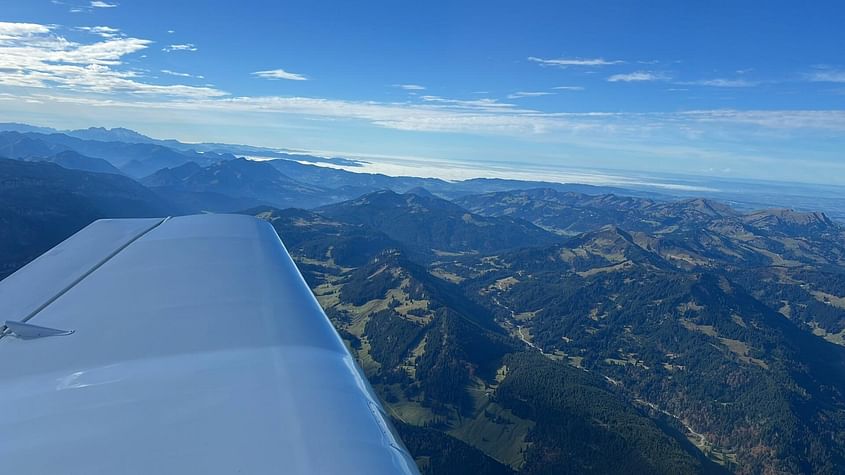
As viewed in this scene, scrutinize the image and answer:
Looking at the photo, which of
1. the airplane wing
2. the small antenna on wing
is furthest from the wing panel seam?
the small antenna on wing

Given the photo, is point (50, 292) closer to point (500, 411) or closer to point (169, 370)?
point (169, 370)

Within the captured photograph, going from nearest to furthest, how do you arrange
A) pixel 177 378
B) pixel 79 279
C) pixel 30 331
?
pixel 177 378
pixel 30 331
pixel 79 279

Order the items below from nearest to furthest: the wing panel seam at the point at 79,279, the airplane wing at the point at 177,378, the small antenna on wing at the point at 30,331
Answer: the airplane wing at the point at 177,378
the small antenna on wing at the point at 30,331
the wing panel seam at the point at 79,279

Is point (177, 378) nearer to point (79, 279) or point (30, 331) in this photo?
point (30, 331)

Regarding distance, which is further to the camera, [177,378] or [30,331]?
[30,331]

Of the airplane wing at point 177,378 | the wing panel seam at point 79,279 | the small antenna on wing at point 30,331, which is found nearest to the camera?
the airplane wing at point 177,378

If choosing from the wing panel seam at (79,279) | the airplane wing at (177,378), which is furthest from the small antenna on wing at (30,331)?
the wing panel seam at (79,279)

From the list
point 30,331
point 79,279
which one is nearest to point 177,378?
point 30,331

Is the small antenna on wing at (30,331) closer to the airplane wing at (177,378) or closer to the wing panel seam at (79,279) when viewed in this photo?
the airplane wing at (177,378)
